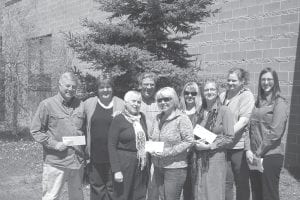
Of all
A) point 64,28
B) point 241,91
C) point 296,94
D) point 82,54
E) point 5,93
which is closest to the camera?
point 241,91

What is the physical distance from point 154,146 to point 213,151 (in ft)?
2.23

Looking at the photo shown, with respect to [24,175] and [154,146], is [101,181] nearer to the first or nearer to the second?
[154,146]

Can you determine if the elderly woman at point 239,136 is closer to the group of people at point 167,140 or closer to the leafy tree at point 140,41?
the group of people at point 167,140

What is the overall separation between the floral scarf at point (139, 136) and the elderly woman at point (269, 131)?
4.03ft

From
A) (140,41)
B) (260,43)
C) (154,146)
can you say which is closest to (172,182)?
(154,146)

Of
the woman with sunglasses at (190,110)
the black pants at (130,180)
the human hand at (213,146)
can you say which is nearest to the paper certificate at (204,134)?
the human hand at (213,146)

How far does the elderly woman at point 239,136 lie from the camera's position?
4.82 m

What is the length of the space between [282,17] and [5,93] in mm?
8121

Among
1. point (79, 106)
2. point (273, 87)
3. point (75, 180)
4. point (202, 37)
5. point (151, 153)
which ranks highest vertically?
point (202, 37)

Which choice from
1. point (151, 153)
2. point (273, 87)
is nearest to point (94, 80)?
point (151, 153)

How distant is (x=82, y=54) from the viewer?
619 centimetres

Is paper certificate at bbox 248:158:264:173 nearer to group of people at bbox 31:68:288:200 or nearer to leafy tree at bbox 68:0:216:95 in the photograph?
group of people at bbox 31:68:288:200

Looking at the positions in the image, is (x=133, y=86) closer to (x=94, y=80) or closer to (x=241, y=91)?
(x=94, y=80)

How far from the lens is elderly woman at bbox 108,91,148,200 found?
14.9 ft
